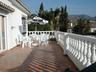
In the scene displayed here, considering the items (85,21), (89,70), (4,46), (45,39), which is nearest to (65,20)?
(85,21)

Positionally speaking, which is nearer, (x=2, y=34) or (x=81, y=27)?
(x=2, y=34)

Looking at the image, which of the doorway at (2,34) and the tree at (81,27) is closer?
the doorway at (2,34)

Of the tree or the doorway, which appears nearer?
the doorway

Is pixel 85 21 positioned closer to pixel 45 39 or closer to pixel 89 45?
pixel 45 39

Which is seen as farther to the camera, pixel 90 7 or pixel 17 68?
pixel 90 7

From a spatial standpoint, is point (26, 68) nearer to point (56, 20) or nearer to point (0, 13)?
point (0, 13)

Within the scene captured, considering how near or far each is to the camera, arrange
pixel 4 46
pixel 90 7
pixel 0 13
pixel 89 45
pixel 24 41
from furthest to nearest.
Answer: pixel 90 7
pixel 24 41
pixel 4 46
pixel 0 13
pixel 89 45

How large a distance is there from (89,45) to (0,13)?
6.97 metres

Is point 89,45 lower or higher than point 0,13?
lower

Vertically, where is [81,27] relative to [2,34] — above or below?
above

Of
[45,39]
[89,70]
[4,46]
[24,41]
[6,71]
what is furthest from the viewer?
[45,39]

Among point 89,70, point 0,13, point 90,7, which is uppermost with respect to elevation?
point 90,7

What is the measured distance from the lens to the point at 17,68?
777cm

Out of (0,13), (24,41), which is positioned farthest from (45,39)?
(0,13)
